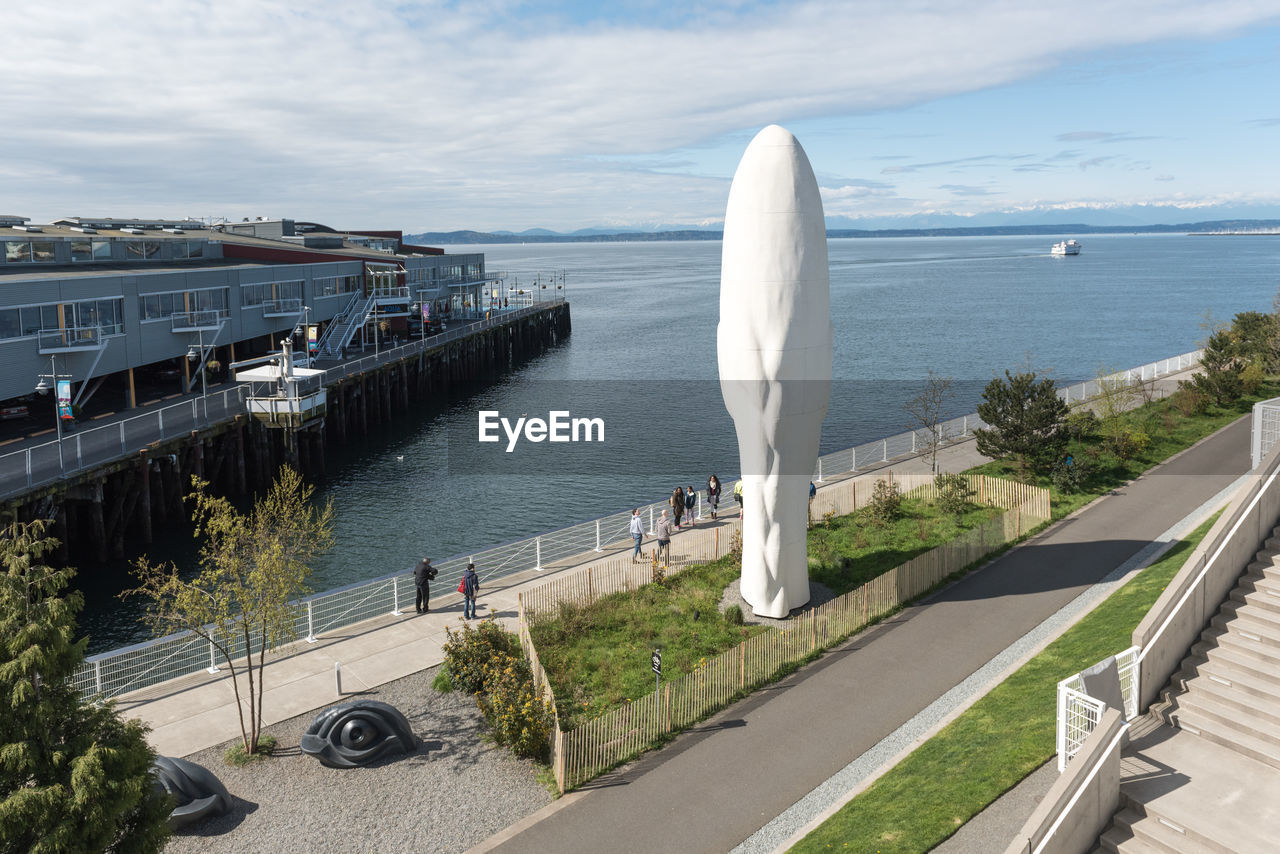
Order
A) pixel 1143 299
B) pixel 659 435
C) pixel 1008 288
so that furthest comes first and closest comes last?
pixel 1008 288 < pixel 1143 299 < pixel 659 435

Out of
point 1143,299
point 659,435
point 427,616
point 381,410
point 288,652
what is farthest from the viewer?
point 1143,299

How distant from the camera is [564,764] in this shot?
1609 cm

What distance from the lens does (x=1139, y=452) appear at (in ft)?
125

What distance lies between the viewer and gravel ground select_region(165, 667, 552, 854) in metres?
15.0

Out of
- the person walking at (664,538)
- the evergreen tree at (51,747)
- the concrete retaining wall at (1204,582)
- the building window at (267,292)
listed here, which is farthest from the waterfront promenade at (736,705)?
the building window at (267,292)

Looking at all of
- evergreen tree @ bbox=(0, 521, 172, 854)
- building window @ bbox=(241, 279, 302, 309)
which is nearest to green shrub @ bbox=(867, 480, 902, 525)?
evergreen tree @ bbox=(0, 521, 172, 854)

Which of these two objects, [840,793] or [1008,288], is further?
[1008,288]

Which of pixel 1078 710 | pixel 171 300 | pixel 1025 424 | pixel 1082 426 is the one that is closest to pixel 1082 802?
pixel 1078 710

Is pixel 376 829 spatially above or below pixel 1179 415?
below

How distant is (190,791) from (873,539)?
799 inches

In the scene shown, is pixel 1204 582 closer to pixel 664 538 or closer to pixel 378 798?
pixel 378 798

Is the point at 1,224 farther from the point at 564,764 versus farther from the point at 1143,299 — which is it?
the point at 1143,299

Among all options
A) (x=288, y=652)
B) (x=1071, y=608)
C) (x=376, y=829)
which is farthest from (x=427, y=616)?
(x=1071, y=608)

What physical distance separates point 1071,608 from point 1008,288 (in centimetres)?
17576
